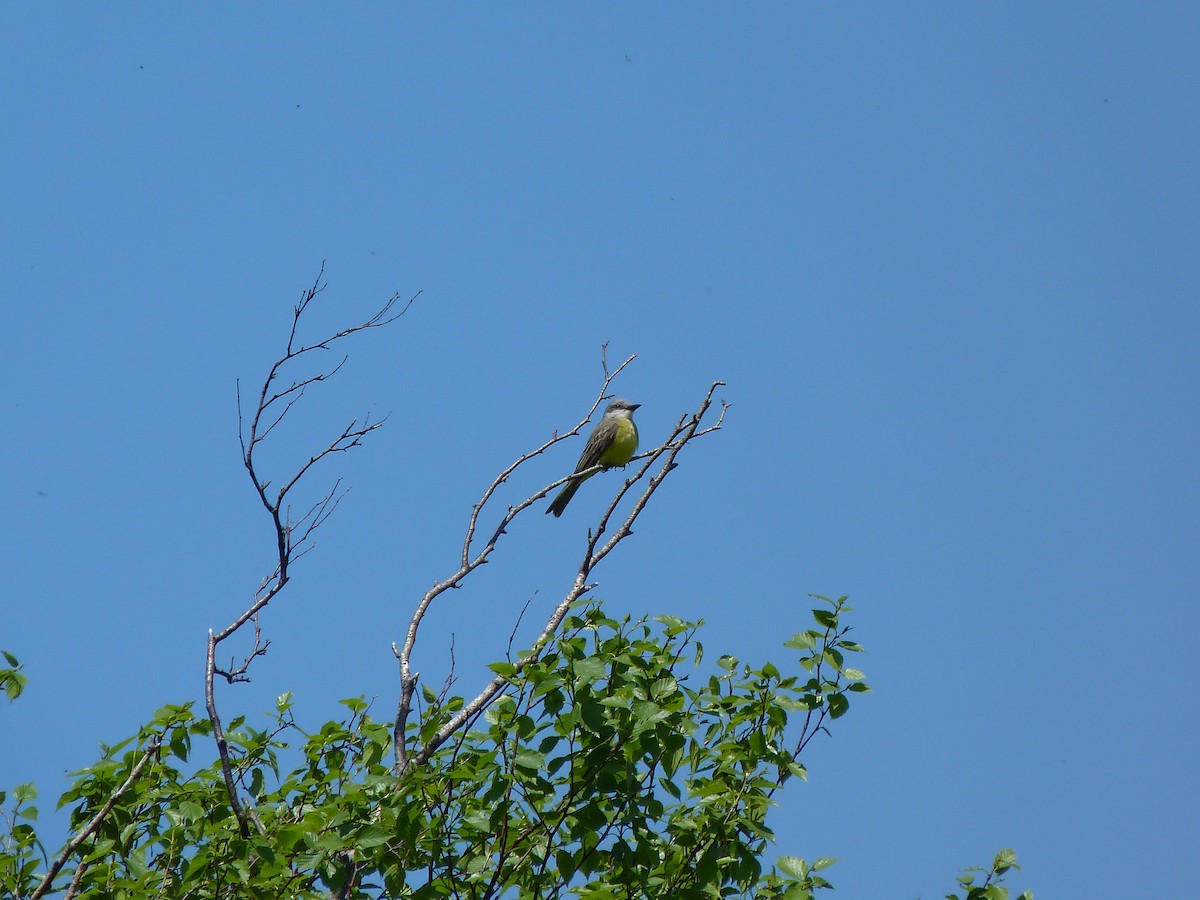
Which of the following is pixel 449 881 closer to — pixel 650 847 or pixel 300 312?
pixel 650 847

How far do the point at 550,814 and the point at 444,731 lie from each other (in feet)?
2.54

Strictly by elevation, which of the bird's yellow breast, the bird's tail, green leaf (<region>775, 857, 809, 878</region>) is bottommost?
green leaf (<region>775, 857, 809, 878</region>)

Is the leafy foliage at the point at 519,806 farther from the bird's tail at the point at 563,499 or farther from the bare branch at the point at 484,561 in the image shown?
the bird's tail at the point at 563,499

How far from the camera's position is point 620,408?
14.2 metres

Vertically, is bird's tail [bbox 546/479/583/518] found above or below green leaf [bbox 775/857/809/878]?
above

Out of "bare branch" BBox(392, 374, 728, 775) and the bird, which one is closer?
"bare branch" BBox(392, 374, 728, 775)

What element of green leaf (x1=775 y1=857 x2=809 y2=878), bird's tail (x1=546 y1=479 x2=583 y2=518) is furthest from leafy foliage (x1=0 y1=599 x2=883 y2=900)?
bird's tail (x1=546 y1=479 x2=583 y2=518)

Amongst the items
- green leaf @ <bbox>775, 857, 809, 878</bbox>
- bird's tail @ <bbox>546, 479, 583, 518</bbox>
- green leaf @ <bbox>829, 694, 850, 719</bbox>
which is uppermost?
bird's tail @ <bbox>546, 479, 583, 518</bbox>

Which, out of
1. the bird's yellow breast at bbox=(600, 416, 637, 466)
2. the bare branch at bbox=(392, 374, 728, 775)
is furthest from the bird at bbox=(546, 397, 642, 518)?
the bare branch at bbox=(392, 374, 728, 775)

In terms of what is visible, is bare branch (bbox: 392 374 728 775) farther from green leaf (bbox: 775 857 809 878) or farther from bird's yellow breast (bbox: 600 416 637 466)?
bird's yellow breast (bbox: 600 416 637 466)

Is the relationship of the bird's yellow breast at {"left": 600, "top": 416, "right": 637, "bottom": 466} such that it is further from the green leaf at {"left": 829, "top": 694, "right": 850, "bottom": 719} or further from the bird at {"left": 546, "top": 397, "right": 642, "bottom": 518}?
the green leaf at {"left": 829, "top": 694, "right": 850, "bottom": 719}

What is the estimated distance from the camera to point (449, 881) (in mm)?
5336

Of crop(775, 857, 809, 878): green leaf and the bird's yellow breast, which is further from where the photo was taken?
the bird's yellow breast

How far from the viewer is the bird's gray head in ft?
45.9
